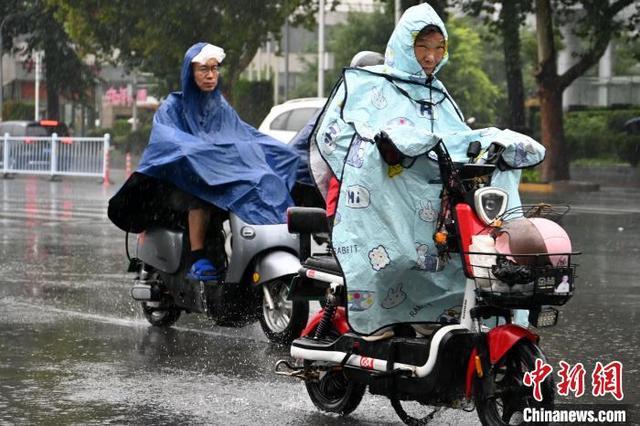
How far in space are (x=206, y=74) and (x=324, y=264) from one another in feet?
10.6

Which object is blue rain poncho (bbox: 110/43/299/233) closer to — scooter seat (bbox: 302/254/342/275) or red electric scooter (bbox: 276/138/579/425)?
scooter seat (bbox: 302/254/342/275)

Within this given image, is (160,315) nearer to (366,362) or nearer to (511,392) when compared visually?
(366,362)

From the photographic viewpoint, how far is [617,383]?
700cm

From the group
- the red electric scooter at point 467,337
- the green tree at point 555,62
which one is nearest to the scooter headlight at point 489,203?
the red electric scooter at point 467,337

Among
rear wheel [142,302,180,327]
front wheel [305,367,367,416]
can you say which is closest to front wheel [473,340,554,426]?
front wheel [305,367,367,416]

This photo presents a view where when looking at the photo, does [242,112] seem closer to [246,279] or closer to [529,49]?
[529,49]

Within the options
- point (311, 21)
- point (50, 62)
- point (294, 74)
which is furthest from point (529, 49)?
point (294, 74)

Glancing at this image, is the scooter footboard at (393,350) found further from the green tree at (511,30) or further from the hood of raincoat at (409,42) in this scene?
the green tree at (511,30)

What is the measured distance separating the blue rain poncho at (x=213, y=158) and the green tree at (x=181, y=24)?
3345cm

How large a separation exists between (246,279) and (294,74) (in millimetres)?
81859

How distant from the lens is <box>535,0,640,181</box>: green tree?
34469 mm

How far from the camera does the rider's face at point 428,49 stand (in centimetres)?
667

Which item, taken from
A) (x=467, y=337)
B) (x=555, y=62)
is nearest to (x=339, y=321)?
(x=467, y=337)

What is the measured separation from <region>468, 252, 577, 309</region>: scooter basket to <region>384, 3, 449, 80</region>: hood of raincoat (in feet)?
3.76
